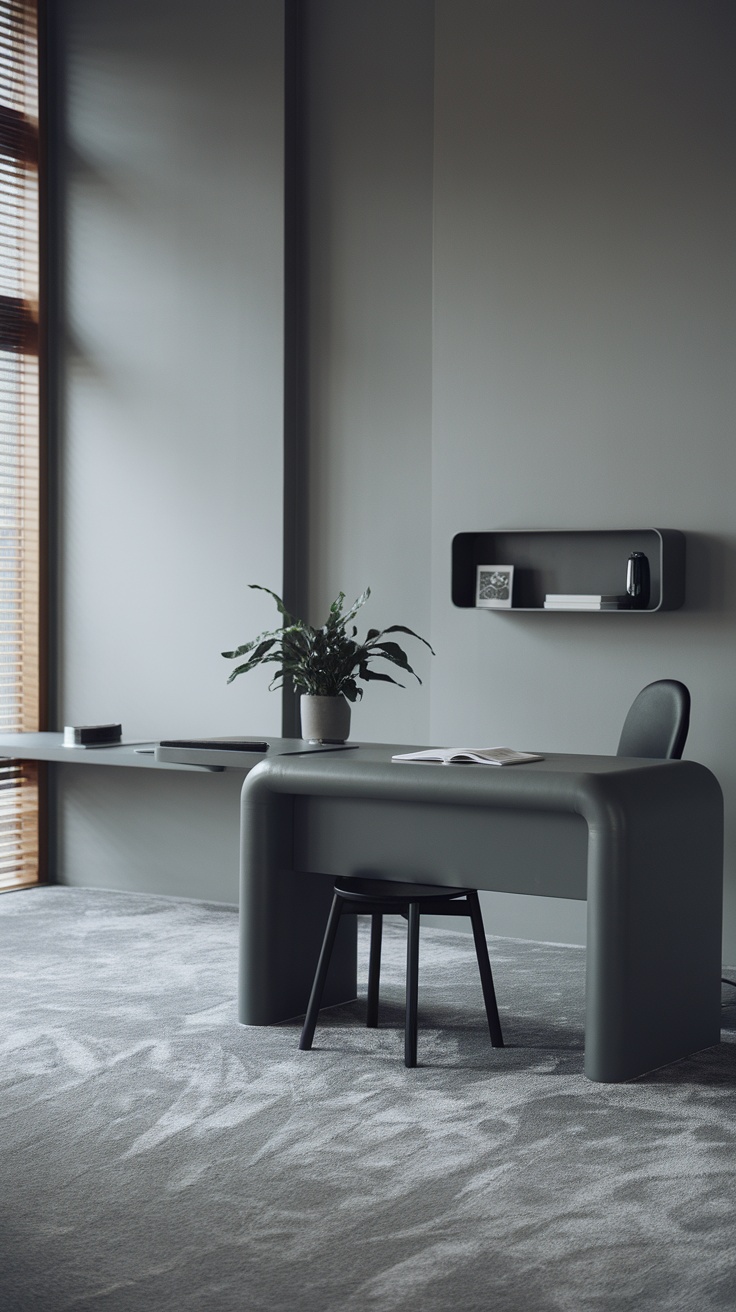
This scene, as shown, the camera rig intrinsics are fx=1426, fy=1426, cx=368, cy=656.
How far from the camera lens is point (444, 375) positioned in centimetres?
546

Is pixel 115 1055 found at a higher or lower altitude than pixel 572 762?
lower

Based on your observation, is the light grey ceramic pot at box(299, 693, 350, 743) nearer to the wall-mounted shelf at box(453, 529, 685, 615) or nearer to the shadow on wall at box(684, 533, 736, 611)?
the wall-mounted shelf at box(453, 529, 685, 615)

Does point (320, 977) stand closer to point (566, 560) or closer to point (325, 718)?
point (325, 718)

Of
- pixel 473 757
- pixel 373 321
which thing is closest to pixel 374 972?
pixel 473 757

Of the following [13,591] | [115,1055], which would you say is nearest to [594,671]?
[115,1055]

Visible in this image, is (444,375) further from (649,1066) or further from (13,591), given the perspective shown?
(649,1066)

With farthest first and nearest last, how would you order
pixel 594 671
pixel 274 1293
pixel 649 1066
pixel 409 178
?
pixel 409 178 < pixel 594 671 < pixel 649 1066 < pixel 274 1293

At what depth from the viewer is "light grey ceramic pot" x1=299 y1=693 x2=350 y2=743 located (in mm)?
5023

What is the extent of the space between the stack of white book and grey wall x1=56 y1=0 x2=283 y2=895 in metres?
1.25

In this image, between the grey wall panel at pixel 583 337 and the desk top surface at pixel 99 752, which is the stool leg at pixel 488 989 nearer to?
the desk top surface at pixel 99 752

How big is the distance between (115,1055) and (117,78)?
4.33 meters

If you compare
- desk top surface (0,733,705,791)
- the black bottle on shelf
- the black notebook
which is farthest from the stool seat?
the black bottle on shelf

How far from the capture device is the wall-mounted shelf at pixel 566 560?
4.94 meters

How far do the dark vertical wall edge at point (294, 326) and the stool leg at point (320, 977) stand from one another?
1973 mm
